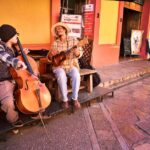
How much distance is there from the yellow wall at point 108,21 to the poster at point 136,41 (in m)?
1.75

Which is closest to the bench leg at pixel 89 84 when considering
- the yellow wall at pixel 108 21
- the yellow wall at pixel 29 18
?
the yellow wall at pixel 29 18

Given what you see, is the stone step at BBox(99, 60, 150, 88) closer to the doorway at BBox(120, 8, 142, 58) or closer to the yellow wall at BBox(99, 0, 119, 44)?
the yellow wall at BBox(99, 0, 119, 44)

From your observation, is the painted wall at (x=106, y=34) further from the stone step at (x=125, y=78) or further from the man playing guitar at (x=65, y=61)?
the man playing guitar at (x=65, y=61)

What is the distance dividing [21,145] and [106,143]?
99cm

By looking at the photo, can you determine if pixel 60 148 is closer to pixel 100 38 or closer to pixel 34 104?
pixel 34 104

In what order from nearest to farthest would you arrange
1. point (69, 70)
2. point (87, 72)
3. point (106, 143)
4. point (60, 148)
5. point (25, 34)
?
point (60, 148)
point (106, 143)
point (69, 70)
point (87, 72)
point (25, 34)

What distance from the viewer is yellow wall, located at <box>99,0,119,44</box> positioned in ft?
20.3

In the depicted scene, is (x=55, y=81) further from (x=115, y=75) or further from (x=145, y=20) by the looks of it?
(x=145, y=20)

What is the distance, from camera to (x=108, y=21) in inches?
254

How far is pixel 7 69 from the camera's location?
2.61 meters

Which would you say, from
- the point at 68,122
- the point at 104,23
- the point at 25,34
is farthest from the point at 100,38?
the point at 68,122

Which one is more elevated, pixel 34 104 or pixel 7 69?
pixel 7 69

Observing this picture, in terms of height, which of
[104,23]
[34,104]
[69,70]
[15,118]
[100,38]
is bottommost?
[15,118]

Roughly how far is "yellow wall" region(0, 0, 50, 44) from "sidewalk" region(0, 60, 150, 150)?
73.8 inches
